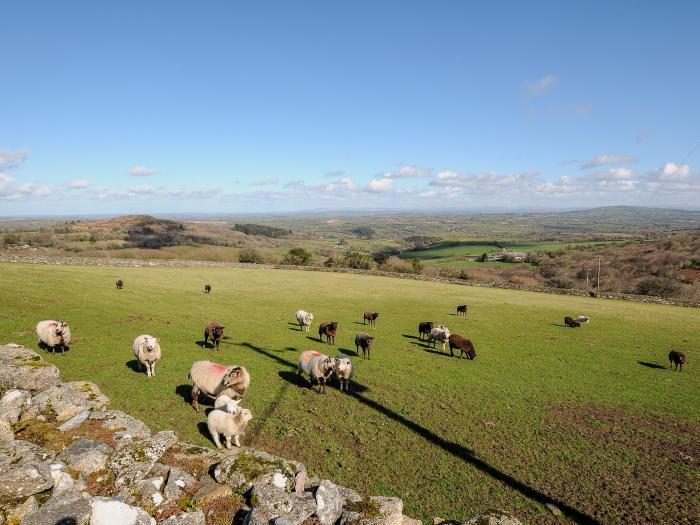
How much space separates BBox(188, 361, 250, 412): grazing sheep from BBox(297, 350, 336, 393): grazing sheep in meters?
3.13

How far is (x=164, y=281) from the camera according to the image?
4219 centimetres

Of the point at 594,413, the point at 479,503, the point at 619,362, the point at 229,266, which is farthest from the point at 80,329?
the point at 229,266

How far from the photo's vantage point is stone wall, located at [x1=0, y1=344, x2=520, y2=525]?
6008 millimetres

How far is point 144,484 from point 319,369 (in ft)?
27.4

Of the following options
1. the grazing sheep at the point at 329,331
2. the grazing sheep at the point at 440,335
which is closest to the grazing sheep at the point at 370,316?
the grazing sheep at the point at 329,331

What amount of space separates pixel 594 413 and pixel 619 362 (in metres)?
9.25

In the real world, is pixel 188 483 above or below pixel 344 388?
above

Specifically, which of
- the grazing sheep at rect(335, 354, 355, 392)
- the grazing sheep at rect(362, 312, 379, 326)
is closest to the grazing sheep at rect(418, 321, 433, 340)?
the grazing sheep at rect(362, 312, 379, 326)

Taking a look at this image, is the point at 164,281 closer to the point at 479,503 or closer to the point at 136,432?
the point at 136,432

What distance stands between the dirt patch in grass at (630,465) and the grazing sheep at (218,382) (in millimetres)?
9366

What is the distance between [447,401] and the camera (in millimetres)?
14602

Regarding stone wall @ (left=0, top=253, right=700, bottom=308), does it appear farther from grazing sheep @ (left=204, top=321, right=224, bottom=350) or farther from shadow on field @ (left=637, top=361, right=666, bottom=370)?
grazing sheep @ (left=204, top=321, right=224, bottom=350)

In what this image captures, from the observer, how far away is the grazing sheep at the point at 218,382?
40.5 feet

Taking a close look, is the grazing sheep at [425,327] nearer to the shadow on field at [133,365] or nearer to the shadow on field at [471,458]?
the shadow on field at [471,458]
